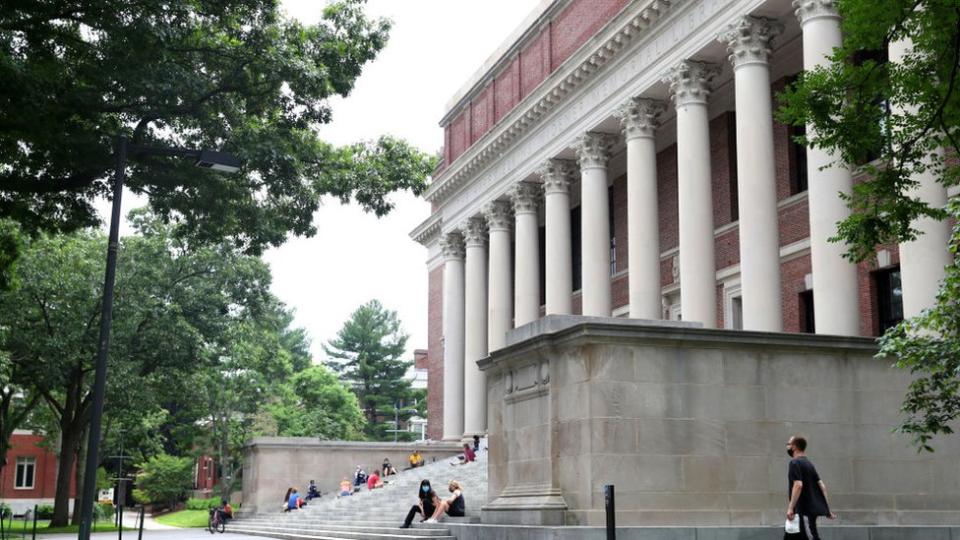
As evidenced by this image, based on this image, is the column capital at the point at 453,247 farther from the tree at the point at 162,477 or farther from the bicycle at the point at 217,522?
the tree at the point at 162,477

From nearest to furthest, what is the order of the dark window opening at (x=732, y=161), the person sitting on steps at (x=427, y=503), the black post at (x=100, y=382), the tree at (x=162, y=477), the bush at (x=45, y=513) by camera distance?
the black post at (x=100, y=382) → the person sitting on steps at (x=427, y=503) → the dark window opening at (x=732, y=161) → the bush at (x=45, y=513) → the tree at (x=162, y=477)

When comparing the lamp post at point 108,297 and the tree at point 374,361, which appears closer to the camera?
the lamp post at point 108,297

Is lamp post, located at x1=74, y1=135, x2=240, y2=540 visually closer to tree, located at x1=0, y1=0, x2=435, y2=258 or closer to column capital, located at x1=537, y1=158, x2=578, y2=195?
tree, located at x1=0, y1=0, x2=435, y2=258

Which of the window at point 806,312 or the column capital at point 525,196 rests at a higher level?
the column capital at point 525,196

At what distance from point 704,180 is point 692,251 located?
2.06 metres

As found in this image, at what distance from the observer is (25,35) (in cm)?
1692

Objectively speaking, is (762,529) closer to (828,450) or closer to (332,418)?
(828,450)

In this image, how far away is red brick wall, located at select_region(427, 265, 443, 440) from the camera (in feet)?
182

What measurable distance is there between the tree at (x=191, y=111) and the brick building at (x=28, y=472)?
73783 mm

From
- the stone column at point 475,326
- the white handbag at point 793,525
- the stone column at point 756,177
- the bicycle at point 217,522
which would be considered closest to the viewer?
the white handbag at point 793,525

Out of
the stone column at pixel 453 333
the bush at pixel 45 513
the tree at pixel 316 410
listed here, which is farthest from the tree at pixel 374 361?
the stone column at pixel 453 333

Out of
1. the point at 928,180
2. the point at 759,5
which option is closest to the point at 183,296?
the point at 759,5

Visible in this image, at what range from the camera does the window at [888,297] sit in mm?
27922

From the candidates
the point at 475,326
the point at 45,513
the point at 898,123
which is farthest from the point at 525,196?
the point at 45,513
